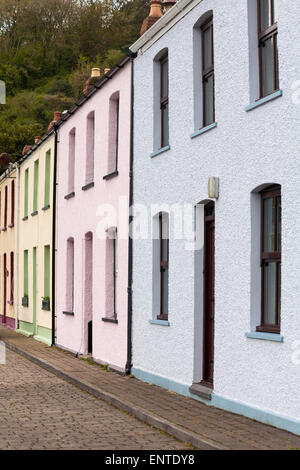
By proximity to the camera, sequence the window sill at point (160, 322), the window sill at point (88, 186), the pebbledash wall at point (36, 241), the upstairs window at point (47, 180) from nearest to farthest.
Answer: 1. the window sill at point (160, 322)
2. the window sill at point (88, 186)
3. the pebbledash wall at point (36, 241)
4. the upstairs window at point (47, 180)

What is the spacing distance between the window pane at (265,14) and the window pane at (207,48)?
1777mm

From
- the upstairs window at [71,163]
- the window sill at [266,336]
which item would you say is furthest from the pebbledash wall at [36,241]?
the window sill at [266,336]

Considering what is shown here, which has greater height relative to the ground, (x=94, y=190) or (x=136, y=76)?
(x=136, y=76)

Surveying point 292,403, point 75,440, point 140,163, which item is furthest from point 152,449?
point 140,163

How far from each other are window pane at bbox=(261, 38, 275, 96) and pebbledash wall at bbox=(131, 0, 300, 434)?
0.62ft

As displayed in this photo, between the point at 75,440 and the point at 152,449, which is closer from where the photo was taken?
the point at 152,449

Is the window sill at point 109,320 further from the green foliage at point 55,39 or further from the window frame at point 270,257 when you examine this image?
the green foliage at point 55,39

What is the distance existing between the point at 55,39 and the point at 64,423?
90.7 meters

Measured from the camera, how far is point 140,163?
15.0 m

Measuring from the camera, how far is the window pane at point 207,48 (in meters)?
12.1

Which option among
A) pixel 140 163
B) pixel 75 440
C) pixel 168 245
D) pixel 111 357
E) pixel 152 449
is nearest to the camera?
pixel 152 449

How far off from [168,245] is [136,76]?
11.6 ft

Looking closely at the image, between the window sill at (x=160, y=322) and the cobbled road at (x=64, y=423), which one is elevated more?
the window sill at (x=160, y=322)
